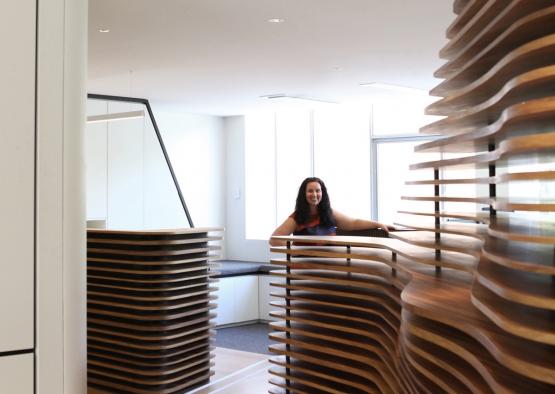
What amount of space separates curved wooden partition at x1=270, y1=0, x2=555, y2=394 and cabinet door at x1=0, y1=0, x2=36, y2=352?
2.58 ft

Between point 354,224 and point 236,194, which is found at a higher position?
point 236,194

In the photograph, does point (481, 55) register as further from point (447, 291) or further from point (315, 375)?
point (315, 375)

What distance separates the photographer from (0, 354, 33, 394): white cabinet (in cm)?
76

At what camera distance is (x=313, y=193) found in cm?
477

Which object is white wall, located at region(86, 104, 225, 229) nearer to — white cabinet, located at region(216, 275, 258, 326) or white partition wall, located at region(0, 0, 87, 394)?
white cabinet, located at region(216, 275, 258, 326)

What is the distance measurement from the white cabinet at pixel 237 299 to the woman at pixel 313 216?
11.0 feet

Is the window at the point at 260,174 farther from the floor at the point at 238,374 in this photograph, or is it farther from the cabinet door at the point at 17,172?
the cabinet door at the point at 17,172

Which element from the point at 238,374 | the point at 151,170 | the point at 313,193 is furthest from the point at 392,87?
the point at 238,374

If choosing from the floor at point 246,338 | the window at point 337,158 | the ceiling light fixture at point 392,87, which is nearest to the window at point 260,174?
the window at point 337,158

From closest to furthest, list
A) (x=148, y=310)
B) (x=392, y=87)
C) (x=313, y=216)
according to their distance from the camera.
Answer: (x=148, y=310) → (x=313, y=216) → (x=392, y=87)

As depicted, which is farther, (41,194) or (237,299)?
(237,299)

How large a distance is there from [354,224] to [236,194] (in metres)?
5.18

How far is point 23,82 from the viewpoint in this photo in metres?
0.77

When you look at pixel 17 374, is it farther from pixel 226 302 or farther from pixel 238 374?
pixel 226 302
